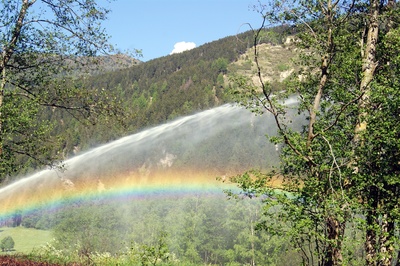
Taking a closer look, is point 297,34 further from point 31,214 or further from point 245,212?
point 31,214

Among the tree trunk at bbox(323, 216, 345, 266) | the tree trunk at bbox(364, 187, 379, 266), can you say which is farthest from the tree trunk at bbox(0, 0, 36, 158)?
the tree trunk at bbox(364, 187, 379, 266)

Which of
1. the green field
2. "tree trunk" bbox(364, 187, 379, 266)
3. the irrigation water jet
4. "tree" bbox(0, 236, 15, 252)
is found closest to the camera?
"tree trunk" bbox(364, 187, 379, 266)

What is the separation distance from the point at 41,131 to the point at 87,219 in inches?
2528

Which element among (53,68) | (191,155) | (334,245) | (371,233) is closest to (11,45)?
(53,68)

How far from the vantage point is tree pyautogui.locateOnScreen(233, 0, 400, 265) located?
8180 mm

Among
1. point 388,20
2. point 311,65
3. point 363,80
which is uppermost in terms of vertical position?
point 388,20

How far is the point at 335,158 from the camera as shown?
883 centimetres

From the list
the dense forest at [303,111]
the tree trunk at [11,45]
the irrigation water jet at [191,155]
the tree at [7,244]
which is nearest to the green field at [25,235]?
the tree at [7,244]

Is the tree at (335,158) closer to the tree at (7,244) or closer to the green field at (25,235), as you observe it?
the tree at (7,244)

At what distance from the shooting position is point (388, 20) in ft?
37.3

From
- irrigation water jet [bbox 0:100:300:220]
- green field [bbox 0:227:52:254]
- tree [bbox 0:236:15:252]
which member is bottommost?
green field [bbox 0:227:52:254]

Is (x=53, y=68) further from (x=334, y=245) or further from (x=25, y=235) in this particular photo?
(x=25, y=235)

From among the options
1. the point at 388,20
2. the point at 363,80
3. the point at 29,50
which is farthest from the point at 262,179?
the point at 29,50

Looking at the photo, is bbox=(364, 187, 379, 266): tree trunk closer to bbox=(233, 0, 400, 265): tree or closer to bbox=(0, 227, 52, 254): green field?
bbox=(233, 0, 400, 265): tree
